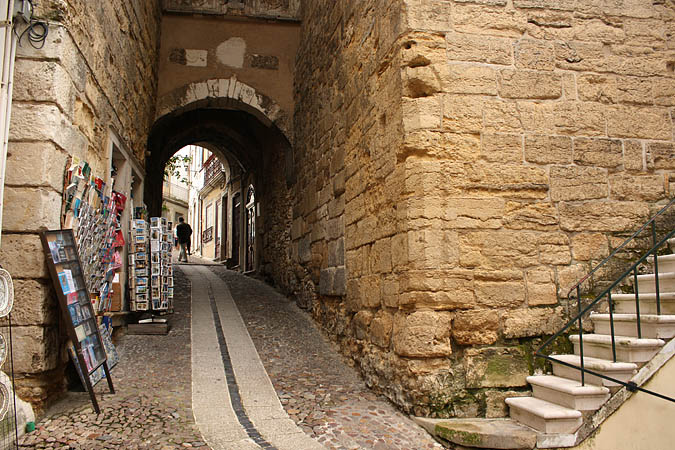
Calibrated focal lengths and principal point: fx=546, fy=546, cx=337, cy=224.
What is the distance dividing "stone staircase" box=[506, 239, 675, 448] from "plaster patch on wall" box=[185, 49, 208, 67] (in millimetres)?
6247

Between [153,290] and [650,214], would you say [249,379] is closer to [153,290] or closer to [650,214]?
[153,290]

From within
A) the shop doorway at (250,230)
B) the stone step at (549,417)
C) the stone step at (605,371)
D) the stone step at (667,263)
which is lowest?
the stone step at (549,417)

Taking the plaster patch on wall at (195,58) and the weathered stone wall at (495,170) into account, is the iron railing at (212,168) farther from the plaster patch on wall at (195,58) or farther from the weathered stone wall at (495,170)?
the weathered stone wall at (495,170)

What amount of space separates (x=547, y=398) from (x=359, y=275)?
1.78 meters

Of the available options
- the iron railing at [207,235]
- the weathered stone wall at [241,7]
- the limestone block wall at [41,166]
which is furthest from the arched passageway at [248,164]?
the iron railing at [207,235]

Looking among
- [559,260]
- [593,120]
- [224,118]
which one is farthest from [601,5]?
[224,118]

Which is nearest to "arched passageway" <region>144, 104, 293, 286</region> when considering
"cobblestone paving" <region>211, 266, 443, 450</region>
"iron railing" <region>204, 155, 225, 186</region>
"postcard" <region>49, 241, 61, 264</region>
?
"cobblestone paving" <region>211, 266, 443, 450</region>

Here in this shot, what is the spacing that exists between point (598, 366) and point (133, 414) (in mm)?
2845

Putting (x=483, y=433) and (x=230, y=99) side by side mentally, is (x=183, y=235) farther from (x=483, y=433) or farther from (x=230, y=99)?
(x=483, y=433)

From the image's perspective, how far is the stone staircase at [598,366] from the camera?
10.1 ft

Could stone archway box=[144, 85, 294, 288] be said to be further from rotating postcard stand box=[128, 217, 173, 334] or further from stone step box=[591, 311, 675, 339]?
stone step box=[591, 311, 675, 339]

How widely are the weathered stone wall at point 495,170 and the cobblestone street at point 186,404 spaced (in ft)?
0.94

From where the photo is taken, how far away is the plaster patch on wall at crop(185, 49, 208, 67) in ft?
25.5

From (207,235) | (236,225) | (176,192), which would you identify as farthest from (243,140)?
(176,192)
